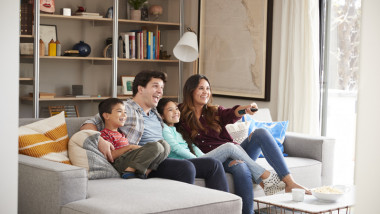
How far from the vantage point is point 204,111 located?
12.4ft

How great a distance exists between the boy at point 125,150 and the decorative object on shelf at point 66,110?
239 centimetres

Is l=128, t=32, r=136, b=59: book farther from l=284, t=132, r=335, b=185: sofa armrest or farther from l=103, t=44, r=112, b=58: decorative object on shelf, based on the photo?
l=284, t=132, r=335, b=185: sofa armrest

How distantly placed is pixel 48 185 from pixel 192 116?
1431mm

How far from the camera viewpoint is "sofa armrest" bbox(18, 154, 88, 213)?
2.41 metres

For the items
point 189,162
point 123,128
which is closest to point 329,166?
point 189,162

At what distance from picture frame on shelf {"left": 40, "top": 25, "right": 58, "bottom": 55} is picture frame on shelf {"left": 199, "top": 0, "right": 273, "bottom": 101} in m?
1.67

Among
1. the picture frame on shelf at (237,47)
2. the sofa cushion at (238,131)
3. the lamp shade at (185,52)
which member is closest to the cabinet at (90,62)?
the picture frame on shelf at (237,47)

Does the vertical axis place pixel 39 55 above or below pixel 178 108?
above

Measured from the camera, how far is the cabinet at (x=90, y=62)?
5320 mm

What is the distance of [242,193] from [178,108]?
825mm

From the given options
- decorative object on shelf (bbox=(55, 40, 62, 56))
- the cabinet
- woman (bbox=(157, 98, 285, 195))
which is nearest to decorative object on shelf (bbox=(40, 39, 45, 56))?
the cabinet

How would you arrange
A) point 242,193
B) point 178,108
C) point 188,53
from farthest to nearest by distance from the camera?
point 188,53 < point 178,108 < point 242,193
